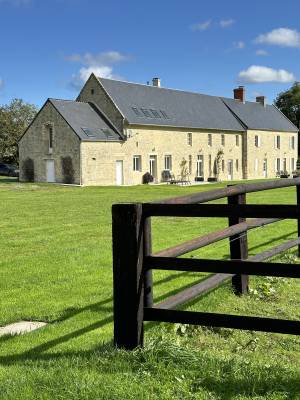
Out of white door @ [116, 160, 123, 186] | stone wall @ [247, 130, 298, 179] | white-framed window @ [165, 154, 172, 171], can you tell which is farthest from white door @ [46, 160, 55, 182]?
stone wall @ [247, 130, 298, 179]

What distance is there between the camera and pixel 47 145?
4953 centimetres

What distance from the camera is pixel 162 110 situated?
177 ft

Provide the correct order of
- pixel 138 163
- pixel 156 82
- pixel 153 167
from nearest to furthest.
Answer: pixel 138 163 → pixel 153 167 → pixel 156 82

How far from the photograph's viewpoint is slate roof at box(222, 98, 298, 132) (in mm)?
65438

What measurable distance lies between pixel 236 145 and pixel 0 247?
178 feet

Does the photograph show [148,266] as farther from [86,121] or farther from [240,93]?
[240,93]

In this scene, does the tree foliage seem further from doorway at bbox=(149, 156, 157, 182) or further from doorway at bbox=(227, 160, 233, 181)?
doorway at bbox=(149, 156, 157, 182)

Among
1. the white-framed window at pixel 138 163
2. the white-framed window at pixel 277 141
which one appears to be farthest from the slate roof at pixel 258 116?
the white-framed window at pixel 138 163

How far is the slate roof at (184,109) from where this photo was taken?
5100 cm

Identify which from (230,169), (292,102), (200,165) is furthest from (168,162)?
(292,102)

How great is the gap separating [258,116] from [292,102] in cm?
2805

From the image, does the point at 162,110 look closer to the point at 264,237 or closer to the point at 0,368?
the point at 264,237

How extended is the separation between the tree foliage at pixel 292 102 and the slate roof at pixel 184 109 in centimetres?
2395

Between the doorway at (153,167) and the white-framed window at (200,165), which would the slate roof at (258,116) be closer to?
the white-framed window at (200,165)
